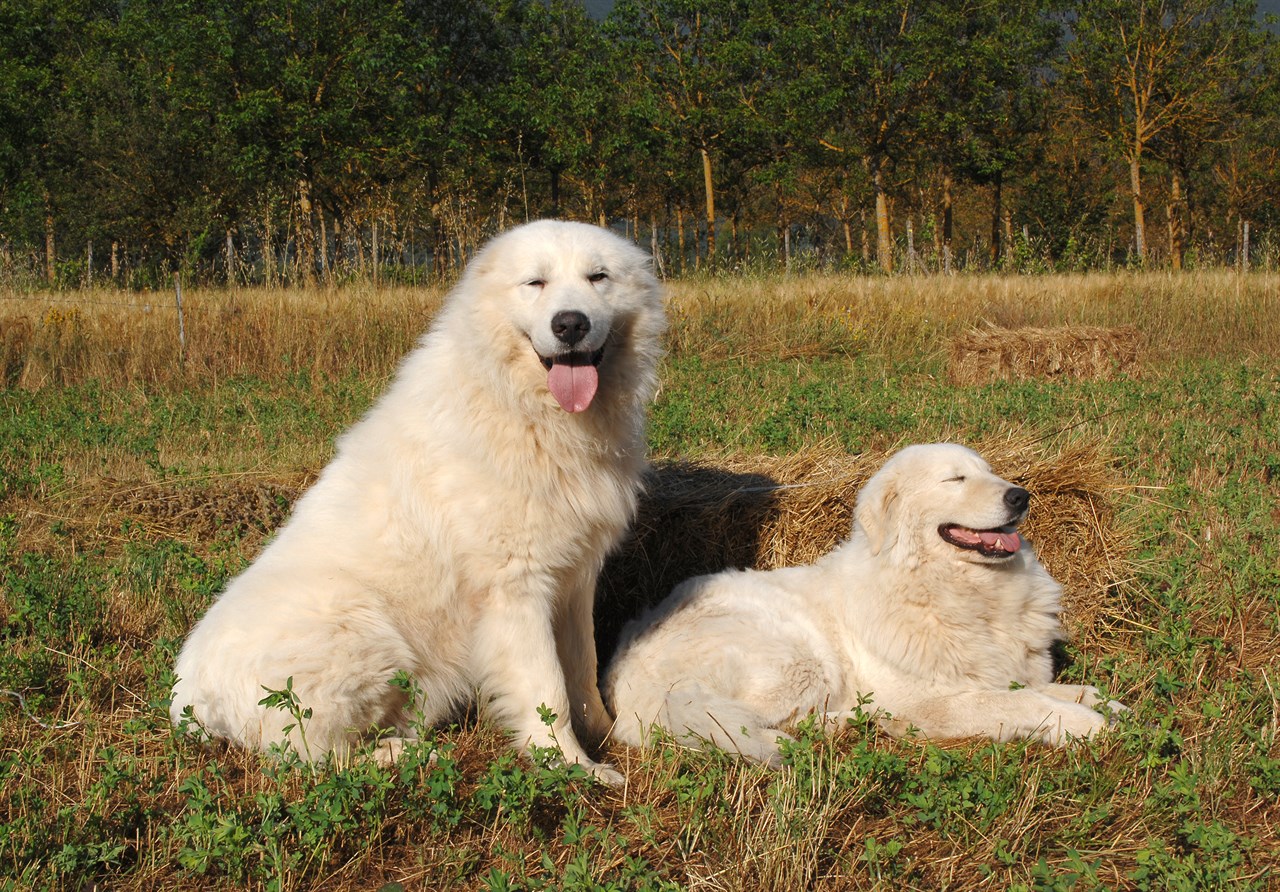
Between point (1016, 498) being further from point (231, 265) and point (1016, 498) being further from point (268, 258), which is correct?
point (231, 265)

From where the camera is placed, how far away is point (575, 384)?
3.27 meters

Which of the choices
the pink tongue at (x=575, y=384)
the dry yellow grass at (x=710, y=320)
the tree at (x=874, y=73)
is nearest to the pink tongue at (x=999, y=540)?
the pink tongue at (x=575, y=384)

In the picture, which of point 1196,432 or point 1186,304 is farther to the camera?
point 1186,304

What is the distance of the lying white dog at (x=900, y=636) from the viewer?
3539mm

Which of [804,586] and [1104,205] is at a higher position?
[1104,205]

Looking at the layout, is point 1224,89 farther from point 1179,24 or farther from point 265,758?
point 265,758

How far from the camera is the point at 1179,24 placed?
29344mm

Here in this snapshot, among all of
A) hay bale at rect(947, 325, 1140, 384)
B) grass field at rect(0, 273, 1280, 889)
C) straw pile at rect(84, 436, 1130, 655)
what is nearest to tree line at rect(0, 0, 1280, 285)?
hay bale at rect(947, 325, 1140, 384)

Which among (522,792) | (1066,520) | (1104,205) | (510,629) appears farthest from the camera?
(1104,205)

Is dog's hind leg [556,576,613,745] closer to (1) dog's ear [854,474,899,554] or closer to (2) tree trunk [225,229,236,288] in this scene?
(1) dog's ear [854,474,899,554]

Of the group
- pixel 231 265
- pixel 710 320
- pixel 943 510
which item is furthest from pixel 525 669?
pixel 231 265

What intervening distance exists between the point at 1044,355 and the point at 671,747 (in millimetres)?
7942

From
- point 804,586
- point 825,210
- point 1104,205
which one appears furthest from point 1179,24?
point 804,586

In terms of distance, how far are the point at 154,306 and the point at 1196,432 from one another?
393 inches
